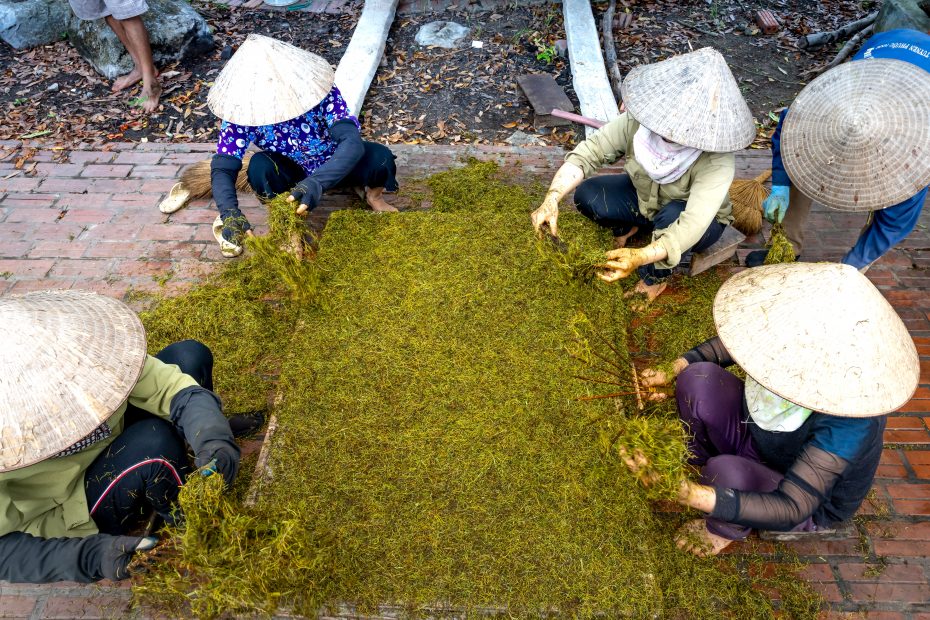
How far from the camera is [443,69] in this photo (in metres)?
5.12

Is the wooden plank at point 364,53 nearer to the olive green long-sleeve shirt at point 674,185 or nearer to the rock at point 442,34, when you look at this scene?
the rock at point 442,34

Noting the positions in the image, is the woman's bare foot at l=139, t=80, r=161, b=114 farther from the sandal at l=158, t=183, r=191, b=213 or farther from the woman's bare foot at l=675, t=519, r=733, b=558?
the woman's bare foot at l=675, t=519, r=733, b=558

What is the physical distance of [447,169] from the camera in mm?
4016

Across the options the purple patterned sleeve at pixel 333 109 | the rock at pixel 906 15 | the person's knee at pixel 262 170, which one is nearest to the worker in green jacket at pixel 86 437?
the person's knee at pixel 262 170

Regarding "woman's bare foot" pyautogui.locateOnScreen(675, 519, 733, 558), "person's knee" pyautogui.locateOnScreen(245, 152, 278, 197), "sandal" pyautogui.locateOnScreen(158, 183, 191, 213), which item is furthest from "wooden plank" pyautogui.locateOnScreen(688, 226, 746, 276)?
"sandal" pyautogui.locateOnScreen(158, 183, 191, 213)

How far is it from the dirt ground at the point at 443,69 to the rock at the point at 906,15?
0.70 meters

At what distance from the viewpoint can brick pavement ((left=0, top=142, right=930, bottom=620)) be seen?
2174 mm

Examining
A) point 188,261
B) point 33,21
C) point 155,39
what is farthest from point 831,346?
point 33,21

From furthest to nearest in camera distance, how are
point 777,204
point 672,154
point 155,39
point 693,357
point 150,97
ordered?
point 155,39 → point 150,97 → point 777,204 → point 672,154 → point 693,357

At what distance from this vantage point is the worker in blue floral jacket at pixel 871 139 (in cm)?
229

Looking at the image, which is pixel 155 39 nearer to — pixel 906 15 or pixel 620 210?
pixel 620 210

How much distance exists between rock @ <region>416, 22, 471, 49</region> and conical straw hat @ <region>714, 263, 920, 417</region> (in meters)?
4.49

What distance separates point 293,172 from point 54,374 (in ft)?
6.76

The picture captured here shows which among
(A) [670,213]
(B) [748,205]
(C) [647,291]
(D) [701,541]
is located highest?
(A) [670,213]
